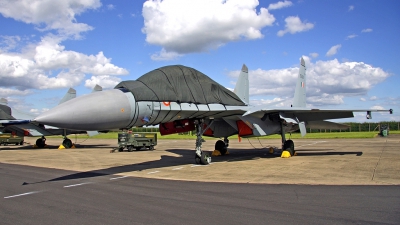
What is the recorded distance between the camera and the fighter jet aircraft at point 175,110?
7.82 metres

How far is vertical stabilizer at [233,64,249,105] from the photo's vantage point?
57.6ft

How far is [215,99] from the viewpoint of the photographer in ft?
39.0

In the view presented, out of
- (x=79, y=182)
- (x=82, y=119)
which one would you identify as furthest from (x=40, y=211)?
(x=79, y=182)

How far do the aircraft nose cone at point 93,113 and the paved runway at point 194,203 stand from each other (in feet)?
5.29

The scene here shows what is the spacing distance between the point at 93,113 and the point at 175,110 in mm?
2929

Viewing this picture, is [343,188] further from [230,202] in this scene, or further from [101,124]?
[101,124]

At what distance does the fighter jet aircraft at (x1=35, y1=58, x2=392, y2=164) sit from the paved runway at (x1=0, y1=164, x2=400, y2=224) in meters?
1.77

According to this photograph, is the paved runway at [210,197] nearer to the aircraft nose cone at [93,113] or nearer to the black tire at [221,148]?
the aircraft nose cone at [93,113]

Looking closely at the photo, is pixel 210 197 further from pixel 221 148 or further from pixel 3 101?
pixel 3 101

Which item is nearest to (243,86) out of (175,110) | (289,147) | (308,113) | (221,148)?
(221,148)

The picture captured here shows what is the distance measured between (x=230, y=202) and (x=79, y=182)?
4.89 metres

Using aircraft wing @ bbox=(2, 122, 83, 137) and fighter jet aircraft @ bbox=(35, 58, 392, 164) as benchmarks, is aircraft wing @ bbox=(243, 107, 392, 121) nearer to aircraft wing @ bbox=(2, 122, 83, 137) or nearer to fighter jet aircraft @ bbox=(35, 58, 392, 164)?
fighter jet aircraft @ bbox=(35, 58, 392, 164)

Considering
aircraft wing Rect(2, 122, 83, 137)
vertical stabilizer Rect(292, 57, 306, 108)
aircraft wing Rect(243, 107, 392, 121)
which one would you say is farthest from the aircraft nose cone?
aircraft wing Rect(2, 122, 83, 137)

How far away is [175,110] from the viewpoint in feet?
33.0
